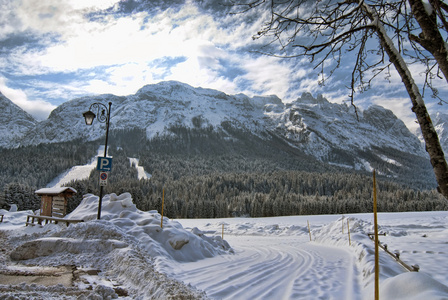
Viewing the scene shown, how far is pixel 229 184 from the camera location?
10750 cm

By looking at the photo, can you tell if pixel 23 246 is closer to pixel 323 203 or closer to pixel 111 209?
pixel 111 209

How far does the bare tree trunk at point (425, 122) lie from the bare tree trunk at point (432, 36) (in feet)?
0.83

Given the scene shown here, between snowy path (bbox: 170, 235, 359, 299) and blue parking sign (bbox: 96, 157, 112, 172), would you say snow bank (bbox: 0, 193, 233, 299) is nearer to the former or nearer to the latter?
snowy path (bbox: 170, 235, 359, 299)

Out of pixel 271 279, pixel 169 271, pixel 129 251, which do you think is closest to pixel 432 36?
pixel 271 279

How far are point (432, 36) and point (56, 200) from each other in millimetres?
21464

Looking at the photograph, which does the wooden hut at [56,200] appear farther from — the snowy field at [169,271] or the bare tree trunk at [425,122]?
the bare tree trunk at [425,122]

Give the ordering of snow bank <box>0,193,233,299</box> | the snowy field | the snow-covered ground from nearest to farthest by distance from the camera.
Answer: the snowy field < snow bank <box>0,193,233,299</box> < the snow-covered ground

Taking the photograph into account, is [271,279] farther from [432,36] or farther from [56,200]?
[56,200]

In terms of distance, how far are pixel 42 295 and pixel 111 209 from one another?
9360mm

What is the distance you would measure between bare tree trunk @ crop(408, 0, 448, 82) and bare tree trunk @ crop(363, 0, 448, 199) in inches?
9.9

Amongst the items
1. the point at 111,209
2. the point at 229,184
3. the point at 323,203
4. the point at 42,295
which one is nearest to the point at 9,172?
the point at 229,184

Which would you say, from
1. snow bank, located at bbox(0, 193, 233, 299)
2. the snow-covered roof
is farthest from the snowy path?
the snow-covered roof

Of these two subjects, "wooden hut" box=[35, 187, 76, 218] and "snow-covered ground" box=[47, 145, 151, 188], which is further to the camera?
"snow-covered ground" box=[47, 145, 151, 188]

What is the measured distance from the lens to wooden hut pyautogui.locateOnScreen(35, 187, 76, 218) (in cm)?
1809
